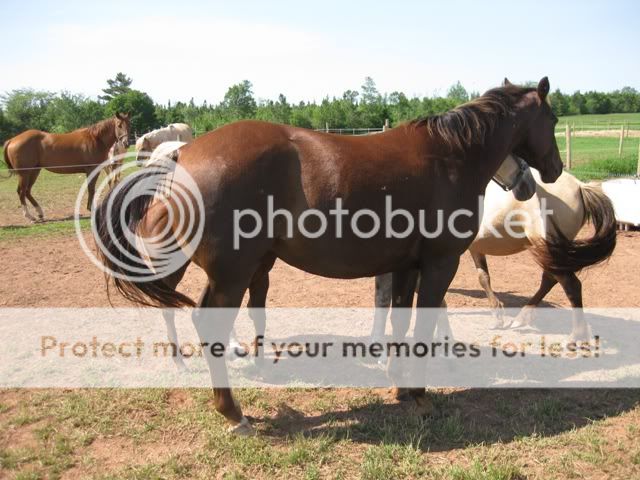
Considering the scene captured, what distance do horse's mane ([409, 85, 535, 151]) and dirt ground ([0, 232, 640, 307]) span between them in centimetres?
277

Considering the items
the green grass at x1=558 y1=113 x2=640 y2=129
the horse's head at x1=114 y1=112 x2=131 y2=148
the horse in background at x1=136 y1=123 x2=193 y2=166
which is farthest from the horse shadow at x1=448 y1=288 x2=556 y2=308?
the green grass at x1=558 y1=113 x2=640 y2=129

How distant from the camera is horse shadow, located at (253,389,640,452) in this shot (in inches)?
120

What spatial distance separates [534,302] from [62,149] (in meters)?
11.6

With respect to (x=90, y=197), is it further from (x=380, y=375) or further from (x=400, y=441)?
(x=400, y=441)

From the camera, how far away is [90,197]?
1115 centimetres

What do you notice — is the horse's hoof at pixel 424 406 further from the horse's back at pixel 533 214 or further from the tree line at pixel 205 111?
the tree line at pixel 205 111

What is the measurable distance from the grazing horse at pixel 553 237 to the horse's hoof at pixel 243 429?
5.43 feet

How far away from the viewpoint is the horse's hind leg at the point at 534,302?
4.89 metres

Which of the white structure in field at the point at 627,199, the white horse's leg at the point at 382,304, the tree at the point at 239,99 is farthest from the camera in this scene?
the tree at the point at 239,99

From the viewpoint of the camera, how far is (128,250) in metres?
3.13

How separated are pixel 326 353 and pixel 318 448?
59.7 inches

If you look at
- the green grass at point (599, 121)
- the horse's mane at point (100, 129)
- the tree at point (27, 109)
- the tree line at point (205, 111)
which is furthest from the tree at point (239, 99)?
the horse's mane at point (100, 129)

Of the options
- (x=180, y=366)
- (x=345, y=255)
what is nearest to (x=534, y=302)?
(x=345, y=255)

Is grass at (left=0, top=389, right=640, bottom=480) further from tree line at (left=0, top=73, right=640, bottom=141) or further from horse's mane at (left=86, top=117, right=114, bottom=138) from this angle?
tree line at (left=0, top=73, right=640, bottom=141)
